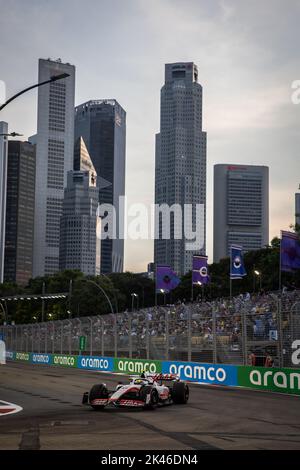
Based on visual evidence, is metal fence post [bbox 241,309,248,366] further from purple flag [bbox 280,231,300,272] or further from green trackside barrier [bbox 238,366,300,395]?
purple flag [bbox 280,231,300,272]

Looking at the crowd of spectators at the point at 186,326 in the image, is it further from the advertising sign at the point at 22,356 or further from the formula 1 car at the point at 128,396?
the advertising sign at the point at 22,356

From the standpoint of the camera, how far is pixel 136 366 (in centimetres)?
3628

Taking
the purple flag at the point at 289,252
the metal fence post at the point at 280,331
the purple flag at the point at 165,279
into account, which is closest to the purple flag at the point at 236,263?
the purple flag at the point at 165,279

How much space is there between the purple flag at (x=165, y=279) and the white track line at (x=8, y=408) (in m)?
46.6

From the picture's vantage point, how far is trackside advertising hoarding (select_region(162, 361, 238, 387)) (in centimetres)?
2822

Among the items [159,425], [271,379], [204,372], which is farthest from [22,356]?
[159,425]

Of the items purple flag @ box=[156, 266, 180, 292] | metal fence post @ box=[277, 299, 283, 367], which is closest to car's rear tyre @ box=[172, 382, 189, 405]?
metal fence post @ box=[277, 299, 283, 367]

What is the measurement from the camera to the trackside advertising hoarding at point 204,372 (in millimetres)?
28219

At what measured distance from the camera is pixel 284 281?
8650 centimetres

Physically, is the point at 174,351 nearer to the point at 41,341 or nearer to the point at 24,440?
the point at 24,440

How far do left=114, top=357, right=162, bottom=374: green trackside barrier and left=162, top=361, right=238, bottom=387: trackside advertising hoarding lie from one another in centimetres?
91

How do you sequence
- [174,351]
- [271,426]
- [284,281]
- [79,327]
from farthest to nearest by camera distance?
[284,281] → [79,327] → [174,351] → [271,426]
